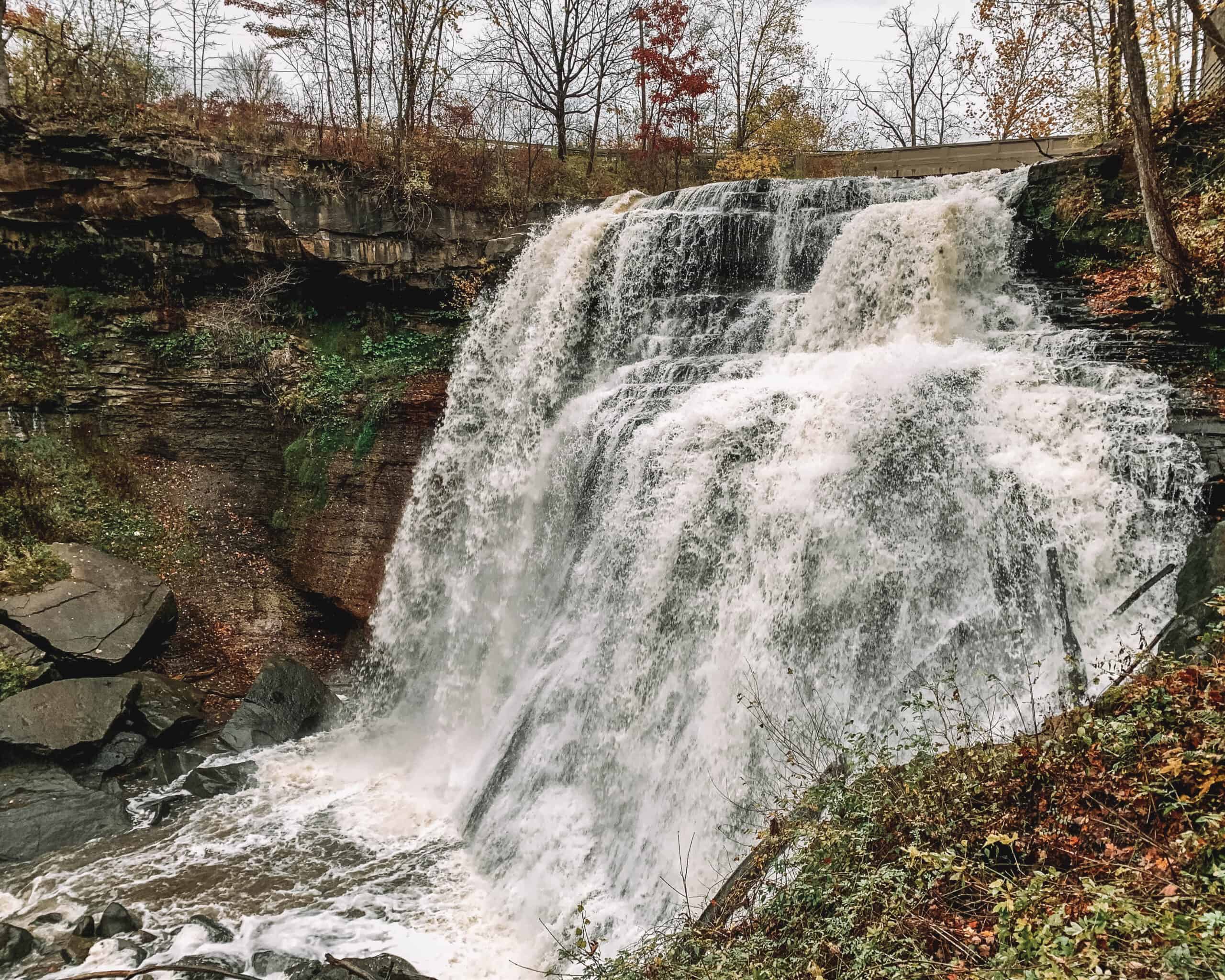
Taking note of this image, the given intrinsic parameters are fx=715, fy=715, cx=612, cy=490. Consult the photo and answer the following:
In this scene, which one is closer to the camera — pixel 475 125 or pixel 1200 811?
pixel 1200 811

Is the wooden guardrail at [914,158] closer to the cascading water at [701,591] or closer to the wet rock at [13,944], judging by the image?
the cascading water at [701,591]

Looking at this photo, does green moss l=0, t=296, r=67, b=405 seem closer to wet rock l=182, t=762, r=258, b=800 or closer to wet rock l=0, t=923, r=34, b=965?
wet rock l=182, t=762, r=258, b=800

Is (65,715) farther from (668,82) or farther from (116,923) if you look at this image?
(668,82)

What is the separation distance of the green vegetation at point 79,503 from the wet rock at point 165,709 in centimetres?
260

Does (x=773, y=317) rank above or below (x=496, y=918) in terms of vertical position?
above

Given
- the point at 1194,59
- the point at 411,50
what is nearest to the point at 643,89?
the point at 411,50

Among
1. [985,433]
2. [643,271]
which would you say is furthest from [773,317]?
[985,433]

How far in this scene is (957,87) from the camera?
88.7 ft

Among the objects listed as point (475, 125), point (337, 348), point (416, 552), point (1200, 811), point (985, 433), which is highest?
point (475, 125)

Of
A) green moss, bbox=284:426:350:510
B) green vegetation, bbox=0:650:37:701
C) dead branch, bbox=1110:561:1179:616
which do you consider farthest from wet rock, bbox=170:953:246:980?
green moss, bbox=284:426:350:510

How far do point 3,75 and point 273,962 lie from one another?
1421 cm

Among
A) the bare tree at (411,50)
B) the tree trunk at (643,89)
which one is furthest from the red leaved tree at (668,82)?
the bare tree at (411,50)

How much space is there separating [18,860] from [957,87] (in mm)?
33417

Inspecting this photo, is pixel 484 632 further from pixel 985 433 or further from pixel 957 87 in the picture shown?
Result: pixel 957 87
